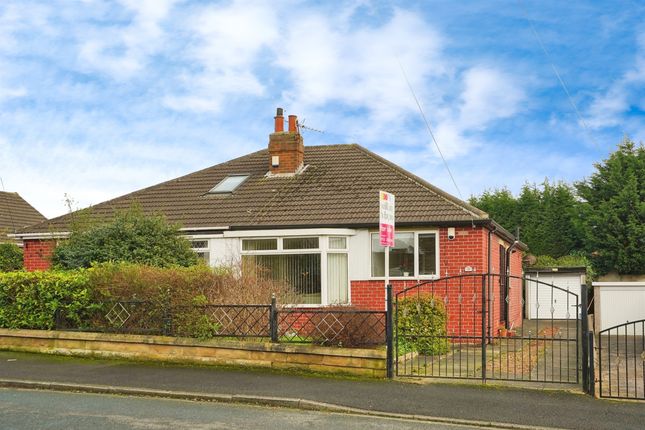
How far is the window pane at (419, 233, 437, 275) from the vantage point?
57.0ft

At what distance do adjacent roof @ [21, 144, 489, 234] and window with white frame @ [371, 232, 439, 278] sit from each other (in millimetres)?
525

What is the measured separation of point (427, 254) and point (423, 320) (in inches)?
143

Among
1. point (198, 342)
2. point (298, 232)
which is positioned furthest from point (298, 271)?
point (198, 342)

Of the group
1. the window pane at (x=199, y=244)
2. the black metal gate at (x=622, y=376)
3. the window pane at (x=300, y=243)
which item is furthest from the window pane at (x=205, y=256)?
the black metal gate at (x=622, y=376)

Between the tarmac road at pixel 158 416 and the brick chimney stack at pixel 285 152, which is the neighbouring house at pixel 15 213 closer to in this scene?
the brick chimney stack at pixel 285 152

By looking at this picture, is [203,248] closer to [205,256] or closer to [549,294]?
[205,256]

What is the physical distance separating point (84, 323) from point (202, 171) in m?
10.6

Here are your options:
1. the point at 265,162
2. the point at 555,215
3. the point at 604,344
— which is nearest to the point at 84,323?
the point at 265,162

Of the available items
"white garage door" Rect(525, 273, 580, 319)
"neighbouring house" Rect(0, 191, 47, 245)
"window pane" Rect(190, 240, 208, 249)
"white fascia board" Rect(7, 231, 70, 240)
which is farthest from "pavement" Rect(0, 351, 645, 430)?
"neighbouring house" Rect(0, 191, 47, 245)

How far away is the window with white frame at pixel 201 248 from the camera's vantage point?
62.6 feet

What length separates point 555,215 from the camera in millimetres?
34594

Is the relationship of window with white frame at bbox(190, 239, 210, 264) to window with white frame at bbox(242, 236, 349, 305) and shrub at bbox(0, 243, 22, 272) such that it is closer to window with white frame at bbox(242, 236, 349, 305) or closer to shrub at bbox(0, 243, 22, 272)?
window with white frame at bbox(242, 236, 349, 305)

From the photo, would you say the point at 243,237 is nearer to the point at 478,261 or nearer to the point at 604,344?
the point at 478,261

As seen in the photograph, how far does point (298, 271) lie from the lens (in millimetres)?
17906
